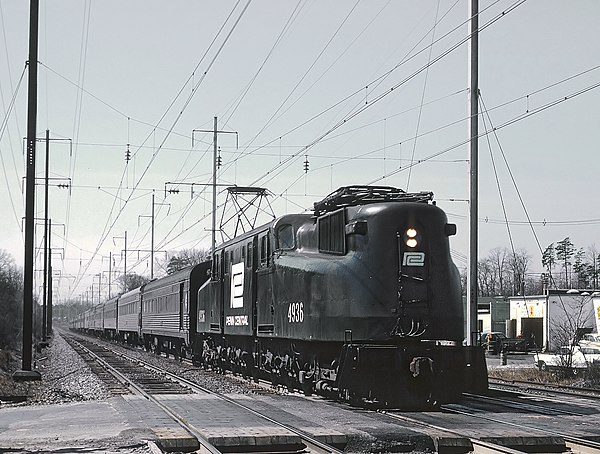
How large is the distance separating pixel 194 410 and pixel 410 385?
4115 millimetres

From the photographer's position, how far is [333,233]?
18359 mm

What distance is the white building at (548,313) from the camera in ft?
168

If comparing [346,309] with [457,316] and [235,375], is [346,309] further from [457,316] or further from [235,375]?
[235,375]

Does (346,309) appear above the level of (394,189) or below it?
below

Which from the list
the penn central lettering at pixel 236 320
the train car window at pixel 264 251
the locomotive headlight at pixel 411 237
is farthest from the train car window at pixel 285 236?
the locomotive headlight at pixel 411 237

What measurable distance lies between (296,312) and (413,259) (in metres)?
3.36

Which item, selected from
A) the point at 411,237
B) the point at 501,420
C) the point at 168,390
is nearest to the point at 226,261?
the point at 168,390

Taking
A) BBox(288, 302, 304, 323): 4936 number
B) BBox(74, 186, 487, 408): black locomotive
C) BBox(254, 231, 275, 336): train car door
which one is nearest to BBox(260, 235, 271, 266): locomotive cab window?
BBox(254, 231, 275, 336): train car door

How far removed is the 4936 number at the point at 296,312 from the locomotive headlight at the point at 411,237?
2.95 meters

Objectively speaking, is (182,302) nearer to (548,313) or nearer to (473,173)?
(473,173)

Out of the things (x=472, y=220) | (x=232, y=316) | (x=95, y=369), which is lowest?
(x=95, y=369)

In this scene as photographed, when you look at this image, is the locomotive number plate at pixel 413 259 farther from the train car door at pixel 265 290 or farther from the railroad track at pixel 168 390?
the train car door at pixel 265 290

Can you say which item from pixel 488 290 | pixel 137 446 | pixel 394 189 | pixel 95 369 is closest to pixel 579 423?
pixel 394 189

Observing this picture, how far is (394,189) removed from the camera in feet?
62.6
